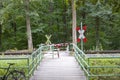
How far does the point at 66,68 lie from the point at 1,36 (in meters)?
29.2

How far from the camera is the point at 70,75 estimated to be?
14.5 metres

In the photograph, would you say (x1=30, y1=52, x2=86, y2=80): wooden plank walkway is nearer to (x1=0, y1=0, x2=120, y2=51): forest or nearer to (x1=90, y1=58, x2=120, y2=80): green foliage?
(x1=90, y1=58, x2=120, y2=80): green foliage

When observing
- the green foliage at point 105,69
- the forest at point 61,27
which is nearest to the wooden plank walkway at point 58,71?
the green foliage at point 105,69

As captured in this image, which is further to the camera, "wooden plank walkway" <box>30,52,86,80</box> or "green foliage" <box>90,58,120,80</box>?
"green foliage" <box>90,58,120,80</box>

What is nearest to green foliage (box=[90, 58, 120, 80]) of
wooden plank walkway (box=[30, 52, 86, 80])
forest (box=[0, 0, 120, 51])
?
wooden plank walkway (box=[30, 52, 86, 80])

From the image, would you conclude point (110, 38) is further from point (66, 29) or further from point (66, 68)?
point (66, 68)

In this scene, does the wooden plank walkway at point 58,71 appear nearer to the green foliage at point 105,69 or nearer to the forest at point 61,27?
the green foliage at point 105,69

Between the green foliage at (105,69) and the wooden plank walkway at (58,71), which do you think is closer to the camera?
the wooden plank walkway at (58,71)

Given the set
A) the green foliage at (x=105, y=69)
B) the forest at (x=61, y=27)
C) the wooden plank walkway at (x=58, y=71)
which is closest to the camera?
the wooden plank walkway at (x=58, y=71)

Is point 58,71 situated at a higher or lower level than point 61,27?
lower

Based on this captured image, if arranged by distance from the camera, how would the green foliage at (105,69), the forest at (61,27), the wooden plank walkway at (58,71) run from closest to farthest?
1. the wooden plank walkway at (58,71)
2. the green foliage at (105,69)
3. the forest at (61,27)

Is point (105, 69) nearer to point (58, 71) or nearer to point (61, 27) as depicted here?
point (58, 71)

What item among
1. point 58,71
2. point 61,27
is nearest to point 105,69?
point 58,71

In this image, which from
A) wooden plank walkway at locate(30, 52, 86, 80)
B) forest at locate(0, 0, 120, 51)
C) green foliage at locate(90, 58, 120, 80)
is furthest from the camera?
forest at locate(0, 0, 120, 51)
